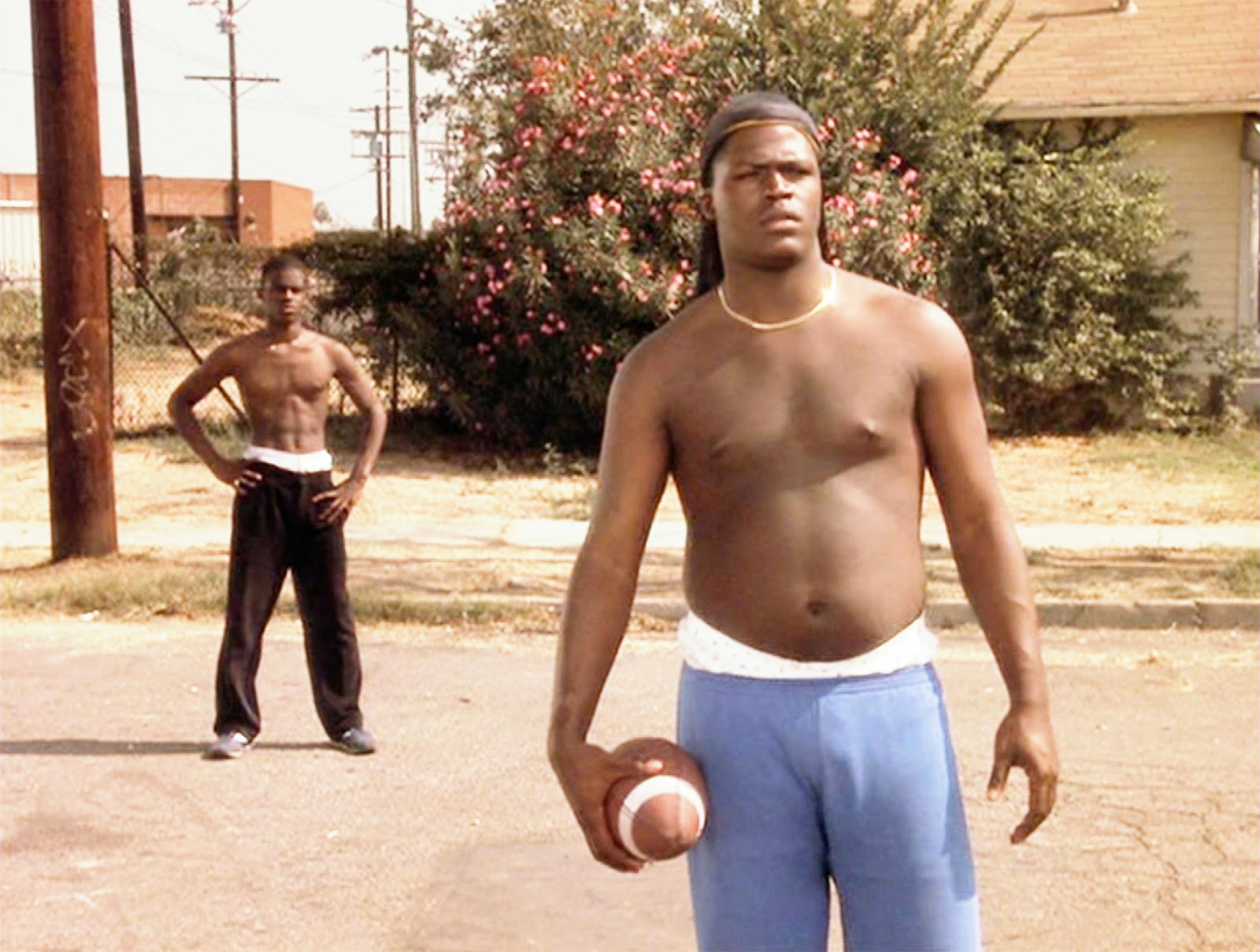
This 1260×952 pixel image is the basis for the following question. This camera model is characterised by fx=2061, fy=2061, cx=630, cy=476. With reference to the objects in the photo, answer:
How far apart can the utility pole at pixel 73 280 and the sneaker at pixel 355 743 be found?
483 cm

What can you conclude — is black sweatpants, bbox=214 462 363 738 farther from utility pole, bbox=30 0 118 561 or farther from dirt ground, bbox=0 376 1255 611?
utility pole, bbox=30 0 118 561

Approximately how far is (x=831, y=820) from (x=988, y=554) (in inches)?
19.5

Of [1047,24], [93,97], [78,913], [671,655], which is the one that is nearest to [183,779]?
[78,913]

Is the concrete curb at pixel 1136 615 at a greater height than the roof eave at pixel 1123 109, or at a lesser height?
lesser

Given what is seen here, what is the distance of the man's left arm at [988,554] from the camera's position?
10.6 feet

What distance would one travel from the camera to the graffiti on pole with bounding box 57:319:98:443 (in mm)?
12023

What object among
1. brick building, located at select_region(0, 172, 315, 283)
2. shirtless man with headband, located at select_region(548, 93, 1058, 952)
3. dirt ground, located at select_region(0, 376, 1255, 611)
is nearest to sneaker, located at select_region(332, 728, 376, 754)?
dirt ground, located at select_region(0, 376, 1255, 611)

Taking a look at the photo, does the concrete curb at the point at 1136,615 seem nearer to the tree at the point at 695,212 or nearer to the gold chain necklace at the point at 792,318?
the tree at the point at 695,212

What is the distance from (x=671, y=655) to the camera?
32.3 ft

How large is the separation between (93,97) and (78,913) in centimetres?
716

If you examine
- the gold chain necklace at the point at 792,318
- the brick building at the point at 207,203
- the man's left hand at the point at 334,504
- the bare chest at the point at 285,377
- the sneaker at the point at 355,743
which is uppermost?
the brick building at the point at 207,203

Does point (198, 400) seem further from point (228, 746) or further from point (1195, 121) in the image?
point (1195, 121)

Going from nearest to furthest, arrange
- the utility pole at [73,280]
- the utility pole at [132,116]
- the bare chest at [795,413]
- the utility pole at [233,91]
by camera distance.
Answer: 1. the bare chest at [795,413]
2. the utility pole at [73,280]
3. the utility pole at [132,116]
4. the utility pole at [233,91]

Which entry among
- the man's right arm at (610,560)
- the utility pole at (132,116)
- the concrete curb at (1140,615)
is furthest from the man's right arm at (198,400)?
the utility pole at (132,116)
